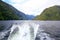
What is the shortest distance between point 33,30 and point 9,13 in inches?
20.5

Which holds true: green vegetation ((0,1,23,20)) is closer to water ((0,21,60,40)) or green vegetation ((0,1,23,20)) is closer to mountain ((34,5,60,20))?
water ((0,21,60,40))

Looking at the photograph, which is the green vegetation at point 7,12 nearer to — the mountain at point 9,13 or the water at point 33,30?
the mountain at point 9,13

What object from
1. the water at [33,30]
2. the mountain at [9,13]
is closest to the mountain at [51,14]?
the water at [33,30]

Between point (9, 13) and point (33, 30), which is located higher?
point (9, 13)

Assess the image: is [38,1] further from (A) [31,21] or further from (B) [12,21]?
(B) [12,21]

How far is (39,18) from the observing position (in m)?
2.16

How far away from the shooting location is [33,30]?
2.20 metres

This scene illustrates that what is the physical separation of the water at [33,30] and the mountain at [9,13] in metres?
0.09

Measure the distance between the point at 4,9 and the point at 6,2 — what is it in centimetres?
13

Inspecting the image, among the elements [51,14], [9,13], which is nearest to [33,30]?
[51,14]

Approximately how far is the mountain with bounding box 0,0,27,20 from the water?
9 centimetres

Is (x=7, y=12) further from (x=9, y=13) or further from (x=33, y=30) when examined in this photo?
(x=33, y=30)

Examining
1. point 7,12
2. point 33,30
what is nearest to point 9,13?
point 7,12

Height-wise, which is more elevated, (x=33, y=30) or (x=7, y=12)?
(x=7, y=12)
